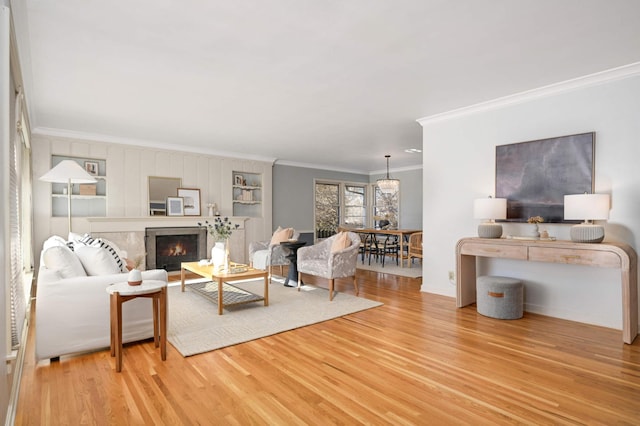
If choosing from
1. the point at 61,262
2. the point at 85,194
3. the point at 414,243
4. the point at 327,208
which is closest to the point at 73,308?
the point at 61,262

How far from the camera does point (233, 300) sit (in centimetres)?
430

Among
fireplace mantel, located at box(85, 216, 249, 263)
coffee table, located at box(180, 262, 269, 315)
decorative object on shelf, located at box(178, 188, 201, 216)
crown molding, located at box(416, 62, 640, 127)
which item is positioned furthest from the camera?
decorative object on shelf, located at box(178, 188, 201, 216)

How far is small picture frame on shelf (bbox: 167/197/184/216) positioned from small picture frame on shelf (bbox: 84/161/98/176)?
1306mm

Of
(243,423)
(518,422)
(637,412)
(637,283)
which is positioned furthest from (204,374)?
(637,283)

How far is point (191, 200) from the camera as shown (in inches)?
283

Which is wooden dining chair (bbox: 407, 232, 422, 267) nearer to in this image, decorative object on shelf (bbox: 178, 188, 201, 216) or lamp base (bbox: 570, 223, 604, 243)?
lamp base (bbox: 570, 223, 604, 243)

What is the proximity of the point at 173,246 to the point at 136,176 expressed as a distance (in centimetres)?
152

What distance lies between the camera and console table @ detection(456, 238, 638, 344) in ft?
10.2

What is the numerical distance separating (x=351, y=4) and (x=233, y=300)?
3.41 meters

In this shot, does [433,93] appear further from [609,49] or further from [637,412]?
[637,412]

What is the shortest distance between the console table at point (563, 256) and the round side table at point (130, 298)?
3.32 meters

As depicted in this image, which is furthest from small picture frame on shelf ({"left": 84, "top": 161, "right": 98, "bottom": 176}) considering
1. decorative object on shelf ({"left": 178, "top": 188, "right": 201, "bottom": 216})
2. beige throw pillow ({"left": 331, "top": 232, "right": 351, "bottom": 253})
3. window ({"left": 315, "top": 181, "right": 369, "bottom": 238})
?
window ({"left": 315, "top": 181, "right": 369, "bottom": 238})

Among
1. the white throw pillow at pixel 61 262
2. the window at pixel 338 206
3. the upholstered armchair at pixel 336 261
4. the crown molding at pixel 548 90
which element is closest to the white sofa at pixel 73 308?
the white throw pillow at pixel 61 262

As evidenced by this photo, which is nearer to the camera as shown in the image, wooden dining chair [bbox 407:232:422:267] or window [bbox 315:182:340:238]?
wooden dining chair [bbox 407:232:422:267]
